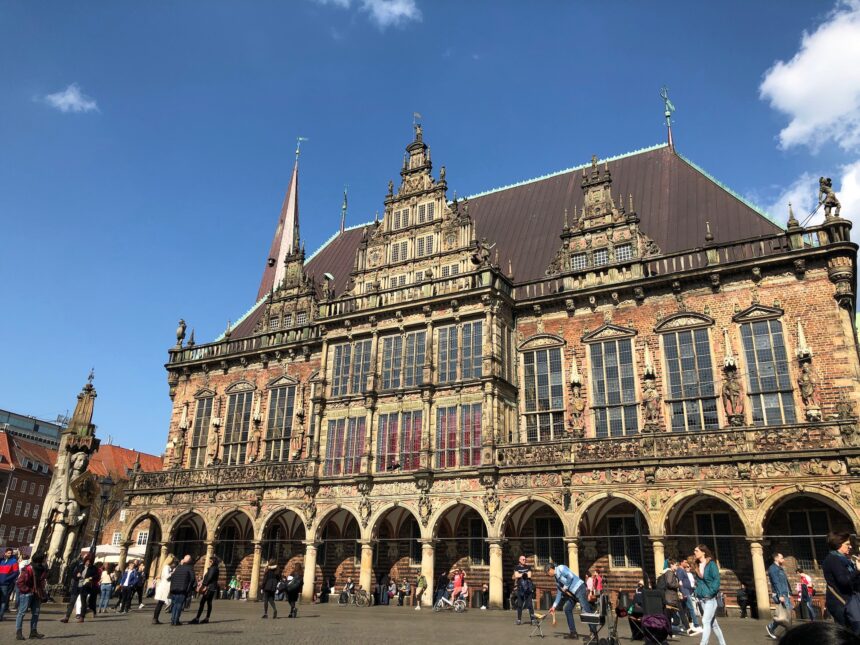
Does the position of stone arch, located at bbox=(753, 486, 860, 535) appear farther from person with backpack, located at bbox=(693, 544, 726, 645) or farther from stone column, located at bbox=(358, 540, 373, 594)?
stone column, located at bbox=(358, 540, 373, 594)

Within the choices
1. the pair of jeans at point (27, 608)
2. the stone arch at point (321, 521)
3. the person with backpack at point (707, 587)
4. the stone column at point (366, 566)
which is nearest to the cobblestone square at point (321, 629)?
the pair of jeans at point (27, 608)

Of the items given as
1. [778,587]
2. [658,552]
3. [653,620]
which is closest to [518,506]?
[658,552]

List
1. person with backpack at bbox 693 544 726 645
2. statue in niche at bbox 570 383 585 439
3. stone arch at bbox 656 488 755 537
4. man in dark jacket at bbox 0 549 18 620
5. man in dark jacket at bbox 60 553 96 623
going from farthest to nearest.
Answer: statue in niche at bbox 570 383 585 439
stone arch at bbox 656 488 755 537
man in dark jacket at bbox 60 553 96 623
man in dark jacket at bbox 0 549 18 620
person with backpack at bbox 693 544 726 645

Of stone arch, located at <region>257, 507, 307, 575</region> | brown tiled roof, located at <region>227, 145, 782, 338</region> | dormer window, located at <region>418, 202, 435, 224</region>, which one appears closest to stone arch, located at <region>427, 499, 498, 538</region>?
stone arch, located at <region>257, 507, 307, 575</region>

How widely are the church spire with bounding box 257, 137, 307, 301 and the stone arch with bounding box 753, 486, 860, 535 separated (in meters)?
31.6

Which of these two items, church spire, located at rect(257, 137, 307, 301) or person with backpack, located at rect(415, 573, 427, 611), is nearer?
person with backpack, located at rect(415, 573, 427, 611)

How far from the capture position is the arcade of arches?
68.9ft

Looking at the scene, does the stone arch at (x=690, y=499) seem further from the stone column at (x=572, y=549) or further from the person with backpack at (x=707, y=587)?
the person with backpack at (x=707, y=587)

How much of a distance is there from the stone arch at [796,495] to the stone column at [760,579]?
16.9 inches

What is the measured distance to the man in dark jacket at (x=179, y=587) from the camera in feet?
50.8

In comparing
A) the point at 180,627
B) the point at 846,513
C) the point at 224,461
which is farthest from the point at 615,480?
the point at 224,461

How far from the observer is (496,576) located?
2344cm

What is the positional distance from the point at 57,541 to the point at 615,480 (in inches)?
692

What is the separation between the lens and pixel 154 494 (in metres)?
32.8
